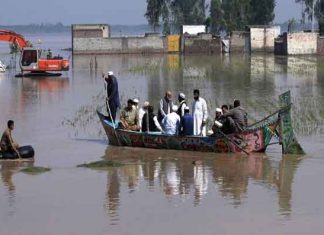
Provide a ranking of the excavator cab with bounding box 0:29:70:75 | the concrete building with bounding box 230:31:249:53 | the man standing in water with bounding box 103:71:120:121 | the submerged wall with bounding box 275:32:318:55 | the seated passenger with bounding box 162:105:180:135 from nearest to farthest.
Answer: the seated passenger with bounding box 162:105:180:135, the man standing in water with bounding box 103:71:120:121, the excavator cab with bounding box 0:29:70:75, the submerged wall with bounding box 275:32:318:55, the concrete building with bounding box 230:31:249:53

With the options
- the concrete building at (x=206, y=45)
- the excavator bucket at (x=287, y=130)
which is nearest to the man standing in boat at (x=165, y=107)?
the excavator bucket at (x=287, y=130)

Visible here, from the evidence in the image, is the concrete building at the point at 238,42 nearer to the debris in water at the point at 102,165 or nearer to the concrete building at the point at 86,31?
the concrete building at the point at 86,31

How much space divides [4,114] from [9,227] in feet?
48.6

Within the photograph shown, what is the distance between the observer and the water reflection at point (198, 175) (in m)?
13.4

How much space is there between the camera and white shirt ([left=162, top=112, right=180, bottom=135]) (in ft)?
59.0

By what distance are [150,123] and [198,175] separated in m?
3.70

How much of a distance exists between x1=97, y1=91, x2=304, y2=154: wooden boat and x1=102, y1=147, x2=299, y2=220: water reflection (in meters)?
0.19

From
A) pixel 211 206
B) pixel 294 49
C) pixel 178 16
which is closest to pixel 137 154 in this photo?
pixel 211 206

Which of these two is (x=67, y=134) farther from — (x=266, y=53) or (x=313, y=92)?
(x=266, y=53)

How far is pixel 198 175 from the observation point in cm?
1530

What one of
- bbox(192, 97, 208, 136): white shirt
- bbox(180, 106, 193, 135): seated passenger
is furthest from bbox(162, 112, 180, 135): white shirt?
bbox(192, 97, 208, 136): white shirt

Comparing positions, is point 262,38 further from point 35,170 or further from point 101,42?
point 35,170

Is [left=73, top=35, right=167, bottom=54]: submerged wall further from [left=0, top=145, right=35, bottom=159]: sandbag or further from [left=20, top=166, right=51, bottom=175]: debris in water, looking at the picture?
[left=20, top=166, right=51, bottom=175]: debris in water

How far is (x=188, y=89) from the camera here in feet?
110
